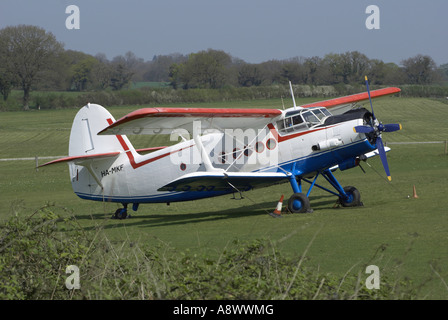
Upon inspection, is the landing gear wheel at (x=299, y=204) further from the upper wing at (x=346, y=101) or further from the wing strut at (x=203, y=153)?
the upper wing at (x=346, y=101)

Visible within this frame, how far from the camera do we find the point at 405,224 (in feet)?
46.8

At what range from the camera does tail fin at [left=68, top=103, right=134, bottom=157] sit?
1925 centimetres

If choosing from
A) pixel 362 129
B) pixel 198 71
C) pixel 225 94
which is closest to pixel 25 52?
pixel 198 71

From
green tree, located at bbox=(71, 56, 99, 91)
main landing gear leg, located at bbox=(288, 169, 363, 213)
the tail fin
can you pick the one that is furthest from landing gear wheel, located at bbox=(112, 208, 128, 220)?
green tree, located at bbox=(71, 56, 99, 91)

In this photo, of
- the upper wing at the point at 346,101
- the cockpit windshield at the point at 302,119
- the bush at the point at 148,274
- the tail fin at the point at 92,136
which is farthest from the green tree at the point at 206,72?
the bush at the point at 148,274

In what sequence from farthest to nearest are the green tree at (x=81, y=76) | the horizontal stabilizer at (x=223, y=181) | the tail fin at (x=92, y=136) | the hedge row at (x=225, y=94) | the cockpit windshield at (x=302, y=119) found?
the green tree at (x=81, y=76) < the hedge row at (x=225, y=94) < the tail fin at (x=92, y=136) < the cockpit windshield at (x=302, y=119) < the horizontal stabilizer at (x=223, y=181)

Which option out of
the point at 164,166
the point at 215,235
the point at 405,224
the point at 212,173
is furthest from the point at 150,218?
the point at 405,224

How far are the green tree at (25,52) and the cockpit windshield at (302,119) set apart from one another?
8461cm

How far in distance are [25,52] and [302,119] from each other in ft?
286

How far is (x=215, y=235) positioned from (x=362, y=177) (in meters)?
13.4

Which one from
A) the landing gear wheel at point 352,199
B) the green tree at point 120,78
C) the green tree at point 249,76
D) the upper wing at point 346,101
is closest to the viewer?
the landing gear wheel at point 352,199

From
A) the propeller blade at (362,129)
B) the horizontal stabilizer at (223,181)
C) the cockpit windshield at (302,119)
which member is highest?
the cockpit windshield at (302,119)

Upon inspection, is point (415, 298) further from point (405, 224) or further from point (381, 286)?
point (405, 224)

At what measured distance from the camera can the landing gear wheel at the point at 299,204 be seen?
16953mm
